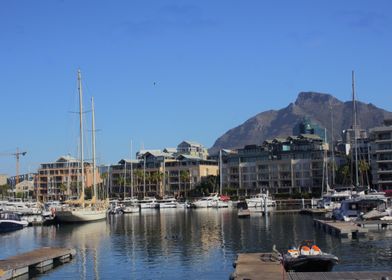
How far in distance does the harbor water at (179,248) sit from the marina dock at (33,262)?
43.6 inches

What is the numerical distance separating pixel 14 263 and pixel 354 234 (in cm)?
3800

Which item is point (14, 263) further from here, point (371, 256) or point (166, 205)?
point (166, 205)

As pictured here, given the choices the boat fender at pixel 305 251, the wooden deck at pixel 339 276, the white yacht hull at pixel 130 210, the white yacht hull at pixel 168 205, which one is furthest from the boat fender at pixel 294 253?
the white yacht hull at pixel 168 205

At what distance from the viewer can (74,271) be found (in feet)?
152

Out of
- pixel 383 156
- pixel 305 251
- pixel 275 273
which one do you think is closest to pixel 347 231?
pixel 305 251

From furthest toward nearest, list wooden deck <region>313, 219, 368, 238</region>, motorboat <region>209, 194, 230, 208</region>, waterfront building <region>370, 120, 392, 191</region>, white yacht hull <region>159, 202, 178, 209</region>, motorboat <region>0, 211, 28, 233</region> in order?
white yacht hull <region>159, 202, 178, 209</region> → motorboat <region>209, 194, 230, 208</region> → waterfront building <region>370, 120, 392, 191</region> → motorboat <region>0, 211, 28, 233</region> → wooden deck <region>313, 219, 368, 238</region>

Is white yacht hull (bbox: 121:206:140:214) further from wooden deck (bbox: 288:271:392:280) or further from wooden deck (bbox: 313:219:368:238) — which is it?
wooden deck (bbox: 288:271:392:280)

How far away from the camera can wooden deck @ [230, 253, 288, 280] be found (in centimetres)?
3469

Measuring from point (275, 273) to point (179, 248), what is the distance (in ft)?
83.9

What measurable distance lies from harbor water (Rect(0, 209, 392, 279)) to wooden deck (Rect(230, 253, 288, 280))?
6.81ft

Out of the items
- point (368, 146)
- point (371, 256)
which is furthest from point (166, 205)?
point (371, 256)

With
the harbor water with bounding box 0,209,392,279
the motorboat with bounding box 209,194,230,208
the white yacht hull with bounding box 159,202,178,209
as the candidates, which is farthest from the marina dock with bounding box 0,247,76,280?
the white yacht hull with bounding box 159,202,178,209

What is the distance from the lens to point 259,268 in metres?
37.8

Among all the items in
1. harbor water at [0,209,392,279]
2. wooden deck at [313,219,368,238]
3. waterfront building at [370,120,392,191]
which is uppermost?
waterfront building at [370,120,392,191]
